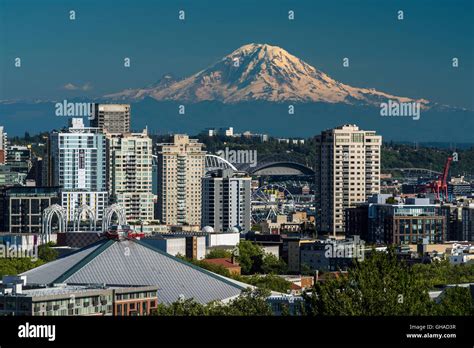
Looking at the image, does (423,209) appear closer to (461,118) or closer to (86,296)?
(461,118)

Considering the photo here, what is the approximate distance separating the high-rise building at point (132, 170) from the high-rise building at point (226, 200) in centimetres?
315

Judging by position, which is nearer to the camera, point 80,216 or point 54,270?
point 54,270

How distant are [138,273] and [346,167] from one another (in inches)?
1665

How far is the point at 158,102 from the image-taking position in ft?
181

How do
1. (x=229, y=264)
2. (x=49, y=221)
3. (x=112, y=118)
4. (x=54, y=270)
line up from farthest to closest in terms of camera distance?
(x=112, y=118) → (x=49, y=221) → (x=229, y=264) → (x=54, y=270)

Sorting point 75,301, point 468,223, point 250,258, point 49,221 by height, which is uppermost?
point 49,221

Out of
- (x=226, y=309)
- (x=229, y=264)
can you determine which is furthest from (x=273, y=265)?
(x=226, y=309)

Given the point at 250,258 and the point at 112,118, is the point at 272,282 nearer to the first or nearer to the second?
the point at 250,258

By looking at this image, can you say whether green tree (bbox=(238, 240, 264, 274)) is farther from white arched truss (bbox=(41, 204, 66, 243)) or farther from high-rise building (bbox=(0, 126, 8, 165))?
high-rise building (bbox=(0, 126, 8, 165))

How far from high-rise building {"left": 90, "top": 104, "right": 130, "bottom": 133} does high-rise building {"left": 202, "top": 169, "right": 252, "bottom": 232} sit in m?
14.7

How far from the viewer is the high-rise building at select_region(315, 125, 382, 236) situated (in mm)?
68312

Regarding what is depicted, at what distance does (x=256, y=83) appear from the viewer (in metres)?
51.1

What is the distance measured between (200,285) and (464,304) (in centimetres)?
958

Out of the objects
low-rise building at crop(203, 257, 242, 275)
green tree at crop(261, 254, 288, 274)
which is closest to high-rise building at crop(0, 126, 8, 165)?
green tree at crop(261, 254, 288, 274)
